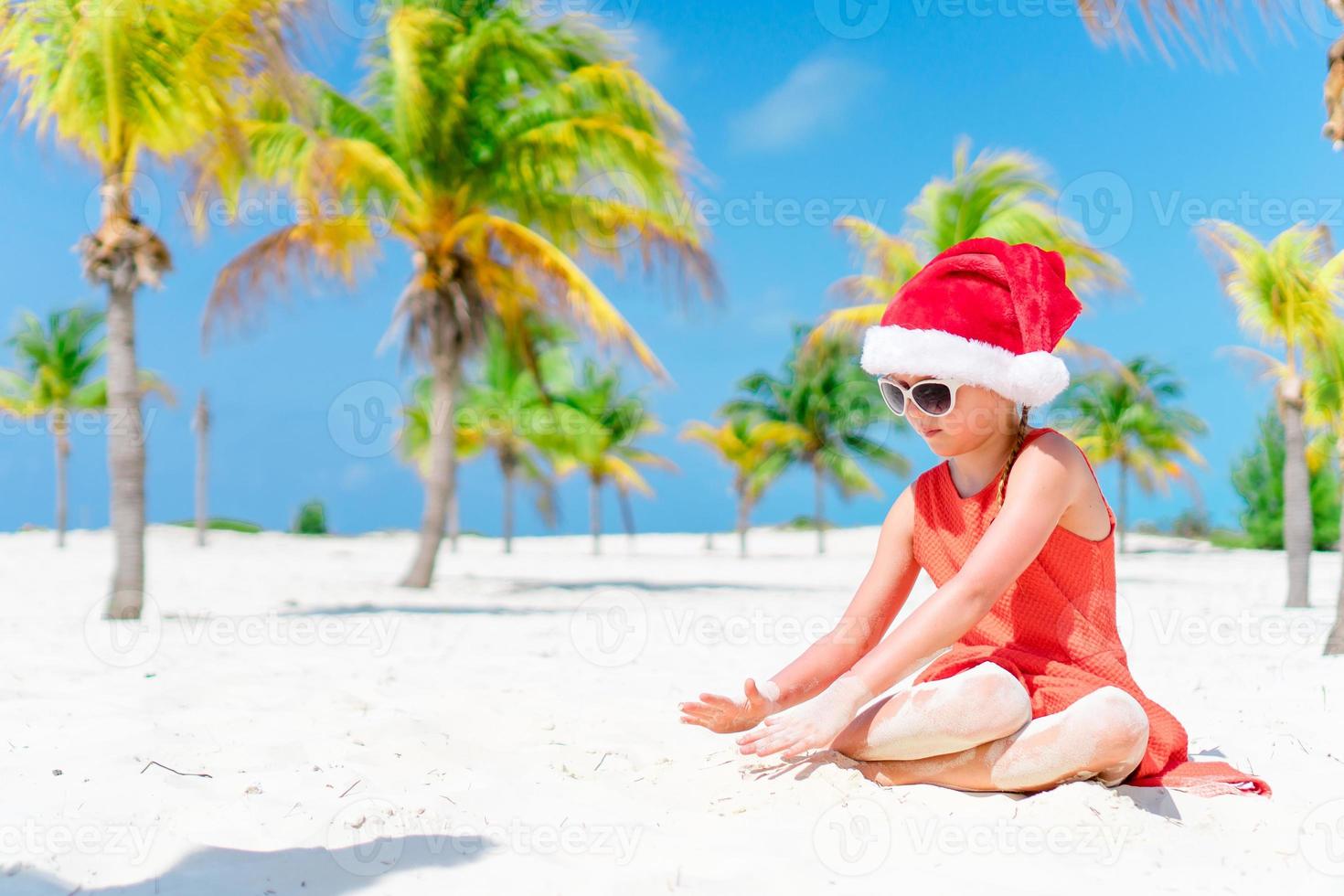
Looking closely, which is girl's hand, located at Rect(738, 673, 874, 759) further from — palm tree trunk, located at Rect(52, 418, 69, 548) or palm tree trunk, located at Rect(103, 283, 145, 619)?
palm tree trunk, located at Rect(52, 418, 69, 548)

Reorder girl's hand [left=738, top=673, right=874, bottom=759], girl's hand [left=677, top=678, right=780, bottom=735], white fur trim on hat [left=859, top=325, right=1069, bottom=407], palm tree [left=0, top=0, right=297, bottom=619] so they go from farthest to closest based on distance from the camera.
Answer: palm tree [left=0, top=0, right=297, bottom=619] → girl's hand [left=677, top=678, right=780, bottom=735] → white fur trim on hat [left=859, top=325, right=1069, bottom=407] → girl's hand [left=738, top=673, right=874, bottom=759]

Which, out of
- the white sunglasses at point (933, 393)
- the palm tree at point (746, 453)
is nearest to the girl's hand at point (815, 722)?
the white sunglasses at point (933, 393)

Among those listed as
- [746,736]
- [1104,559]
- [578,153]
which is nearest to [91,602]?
[578,153]

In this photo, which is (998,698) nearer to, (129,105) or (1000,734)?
(1000,734)

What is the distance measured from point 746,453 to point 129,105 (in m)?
22.4

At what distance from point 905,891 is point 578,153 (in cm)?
Answer: 1023

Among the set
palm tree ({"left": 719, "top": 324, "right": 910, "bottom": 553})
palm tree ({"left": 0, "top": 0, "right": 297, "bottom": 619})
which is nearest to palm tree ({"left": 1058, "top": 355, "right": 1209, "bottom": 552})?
palm tree ({"left": 719, "top": 324, "right": 910, "bottom": 553})

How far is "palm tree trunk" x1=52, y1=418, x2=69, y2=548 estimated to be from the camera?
1895 cm

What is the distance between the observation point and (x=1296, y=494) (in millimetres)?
10414

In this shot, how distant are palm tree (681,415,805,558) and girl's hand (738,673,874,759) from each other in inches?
943

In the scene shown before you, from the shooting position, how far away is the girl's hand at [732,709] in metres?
2.35

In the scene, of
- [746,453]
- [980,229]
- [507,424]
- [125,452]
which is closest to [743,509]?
[746,453]

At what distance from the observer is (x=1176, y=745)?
2395mm

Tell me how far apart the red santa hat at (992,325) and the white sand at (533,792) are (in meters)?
0.98
